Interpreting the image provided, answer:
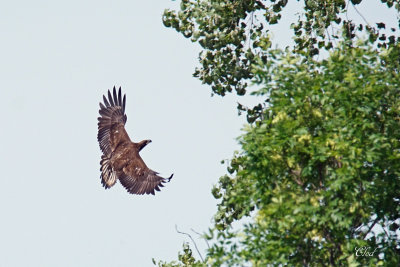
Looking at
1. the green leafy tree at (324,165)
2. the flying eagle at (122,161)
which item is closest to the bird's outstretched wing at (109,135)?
A: the flying eagle at (122,161)

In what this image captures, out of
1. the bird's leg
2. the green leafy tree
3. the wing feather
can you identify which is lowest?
the green leafy tree

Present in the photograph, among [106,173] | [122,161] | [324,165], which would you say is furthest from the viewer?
[106,173]

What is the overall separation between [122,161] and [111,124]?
1.35m

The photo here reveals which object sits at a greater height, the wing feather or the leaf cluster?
the wing feather

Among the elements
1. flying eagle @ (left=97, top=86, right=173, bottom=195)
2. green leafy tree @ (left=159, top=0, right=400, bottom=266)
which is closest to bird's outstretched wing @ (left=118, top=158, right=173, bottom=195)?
flying eagle @ (left=97, top=86, right=173, bottom=195)

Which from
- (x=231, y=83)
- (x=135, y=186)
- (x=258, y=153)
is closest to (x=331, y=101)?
(x=258, y=153)

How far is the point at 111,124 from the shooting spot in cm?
2488

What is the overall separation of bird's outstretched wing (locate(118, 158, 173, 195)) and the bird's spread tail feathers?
413mm

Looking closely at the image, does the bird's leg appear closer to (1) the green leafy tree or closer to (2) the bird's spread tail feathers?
(2) the bird's spread tail feathers

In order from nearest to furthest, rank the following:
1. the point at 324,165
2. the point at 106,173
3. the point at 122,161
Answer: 1. the point at 324,165
2. the point at 122,161
3. the point at 106,173

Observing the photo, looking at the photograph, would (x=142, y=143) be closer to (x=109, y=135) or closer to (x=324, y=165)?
(x=109, y=135)

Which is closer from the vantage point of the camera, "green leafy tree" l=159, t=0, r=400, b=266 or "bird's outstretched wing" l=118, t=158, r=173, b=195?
"green leafy tree" l=159, t=0, r=400, b=266

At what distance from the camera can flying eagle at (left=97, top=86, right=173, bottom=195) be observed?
24.1 meters

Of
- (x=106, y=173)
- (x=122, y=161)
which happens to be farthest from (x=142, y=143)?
(x=106, y=173)
